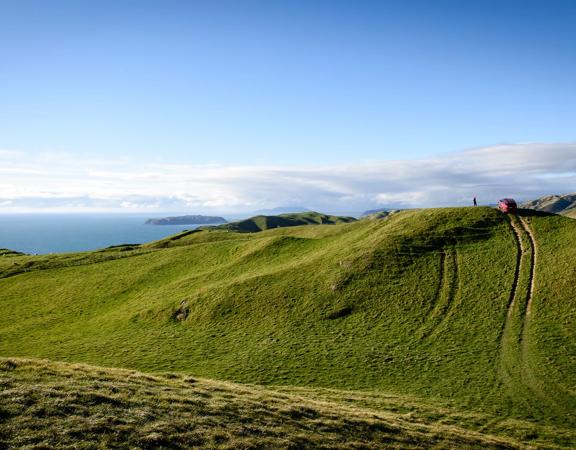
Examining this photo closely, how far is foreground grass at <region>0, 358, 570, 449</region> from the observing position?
17312 mm

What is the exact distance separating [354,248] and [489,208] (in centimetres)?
2738

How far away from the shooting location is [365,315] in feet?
168

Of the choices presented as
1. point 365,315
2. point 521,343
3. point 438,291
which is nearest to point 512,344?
point 521,343

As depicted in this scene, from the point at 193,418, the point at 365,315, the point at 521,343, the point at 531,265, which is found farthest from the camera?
the point at 531,265

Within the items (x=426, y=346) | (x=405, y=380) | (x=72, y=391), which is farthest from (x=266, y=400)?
Result: (x=426, y=346)

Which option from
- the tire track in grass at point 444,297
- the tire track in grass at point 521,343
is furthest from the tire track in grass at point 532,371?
the tire track in grass at point 444,297

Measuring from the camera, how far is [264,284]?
6150cm

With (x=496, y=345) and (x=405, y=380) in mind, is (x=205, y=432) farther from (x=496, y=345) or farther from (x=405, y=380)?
(x=496, y=345)

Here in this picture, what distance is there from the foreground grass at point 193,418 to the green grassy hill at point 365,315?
159 inches

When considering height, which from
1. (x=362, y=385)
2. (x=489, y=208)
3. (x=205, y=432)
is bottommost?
(x=362, y=385)

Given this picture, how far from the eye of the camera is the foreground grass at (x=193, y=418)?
56.8 feet

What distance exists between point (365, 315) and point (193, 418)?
34.4 meters

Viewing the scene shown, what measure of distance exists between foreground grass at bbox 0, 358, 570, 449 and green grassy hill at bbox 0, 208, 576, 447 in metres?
4.03

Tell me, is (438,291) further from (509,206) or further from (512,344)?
(509,206)
